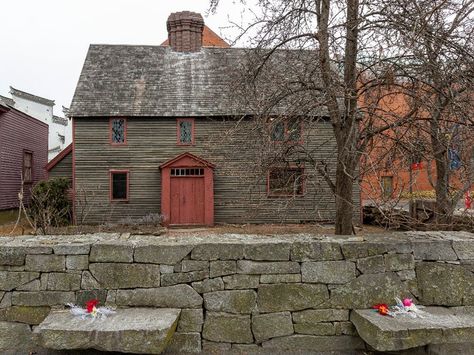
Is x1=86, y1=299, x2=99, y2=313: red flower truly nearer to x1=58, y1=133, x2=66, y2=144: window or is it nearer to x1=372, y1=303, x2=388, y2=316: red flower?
x1=372, y1=303, x2=388, y2=316: red flower

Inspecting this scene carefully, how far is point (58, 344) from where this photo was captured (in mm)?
3463

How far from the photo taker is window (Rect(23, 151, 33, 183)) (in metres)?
21.2

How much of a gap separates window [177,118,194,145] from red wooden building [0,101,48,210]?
8.19 meters

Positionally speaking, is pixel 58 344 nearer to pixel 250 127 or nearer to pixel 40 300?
pixel 40 300

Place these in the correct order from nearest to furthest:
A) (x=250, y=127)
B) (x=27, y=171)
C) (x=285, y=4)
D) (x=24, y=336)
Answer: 1. (x=24, y=336)
2. (x=285, y=4)
3. (x=250, y=127)
4. (x=27, y=171)

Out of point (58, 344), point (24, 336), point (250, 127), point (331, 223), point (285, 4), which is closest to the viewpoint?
point (58, 344)

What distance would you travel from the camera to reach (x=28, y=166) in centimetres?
2173

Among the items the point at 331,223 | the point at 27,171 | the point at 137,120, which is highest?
the point at 137,120

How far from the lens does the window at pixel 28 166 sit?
69.5 feet

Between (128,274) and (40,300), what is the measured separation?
94 cm

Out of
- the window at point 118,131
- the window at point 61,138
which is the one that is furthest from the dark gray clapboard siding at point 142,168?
the window at point 61,138

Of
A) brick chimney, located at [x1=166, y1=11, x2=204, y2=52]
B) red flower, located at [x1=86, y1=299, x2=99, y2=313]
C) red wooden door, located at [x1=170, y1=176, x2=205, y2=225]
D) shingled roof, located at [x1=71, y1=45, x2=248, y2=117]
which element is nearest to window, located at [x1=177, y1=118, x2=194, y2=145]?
shingled roof, located at [x1=71, y1=45, x2=248, y2=117]

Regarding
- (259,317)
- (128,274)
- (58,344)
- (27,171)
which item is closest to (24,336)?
(58,344)

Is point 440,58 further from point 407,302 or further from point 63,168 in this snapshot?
point 63,168
